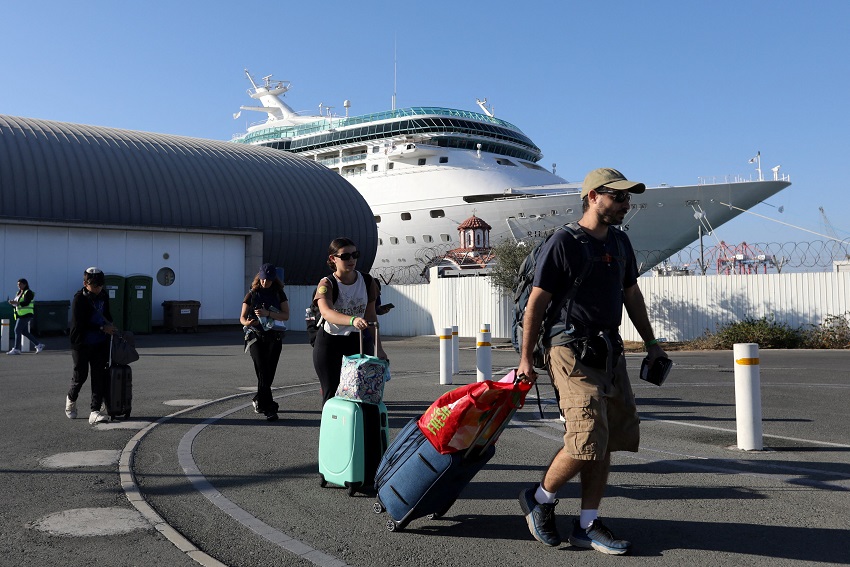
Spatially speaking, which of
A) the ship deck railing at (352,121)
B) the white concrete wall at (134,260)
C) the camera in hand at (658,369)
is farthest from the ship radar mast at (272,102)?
the camera in hand at (658,369)

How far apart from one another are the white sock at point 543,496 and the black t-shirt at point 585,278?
0.89 m

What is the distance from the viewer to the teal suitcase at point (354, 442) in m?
4.97

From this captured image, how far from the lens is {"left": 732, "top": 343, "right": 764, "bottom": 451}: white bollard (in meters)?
6.52

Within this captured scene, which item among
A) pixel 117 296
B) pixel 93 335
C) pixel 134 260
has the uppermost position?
pixel 134 260

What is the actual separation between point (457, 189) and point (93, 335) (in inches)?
Answer: 1333

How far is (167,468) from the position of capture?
5.90m

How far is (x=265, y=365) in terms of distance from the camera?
8.31 m

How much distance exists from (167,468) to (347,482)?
1722mm

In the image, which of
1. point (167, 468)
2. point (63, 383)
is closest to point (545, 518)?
point (167, 468)

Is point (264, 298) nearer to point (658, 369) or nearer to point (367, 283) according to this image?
point (367, 283)

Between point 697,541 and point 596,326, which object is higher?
point 596,326

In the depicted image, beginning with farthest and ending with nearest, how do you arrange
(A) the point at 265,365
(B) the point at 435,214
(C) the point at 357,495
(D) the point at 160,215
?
(B) the point at 435,214, (D) the point at 160,215, (A) the point at 265,365, (C) the point at 357,495

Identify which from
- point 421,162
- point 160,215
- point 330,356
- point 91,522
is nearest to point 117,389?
point 330,356

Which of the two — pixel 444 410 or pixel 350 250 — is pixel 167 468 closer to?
pixel 350 250
